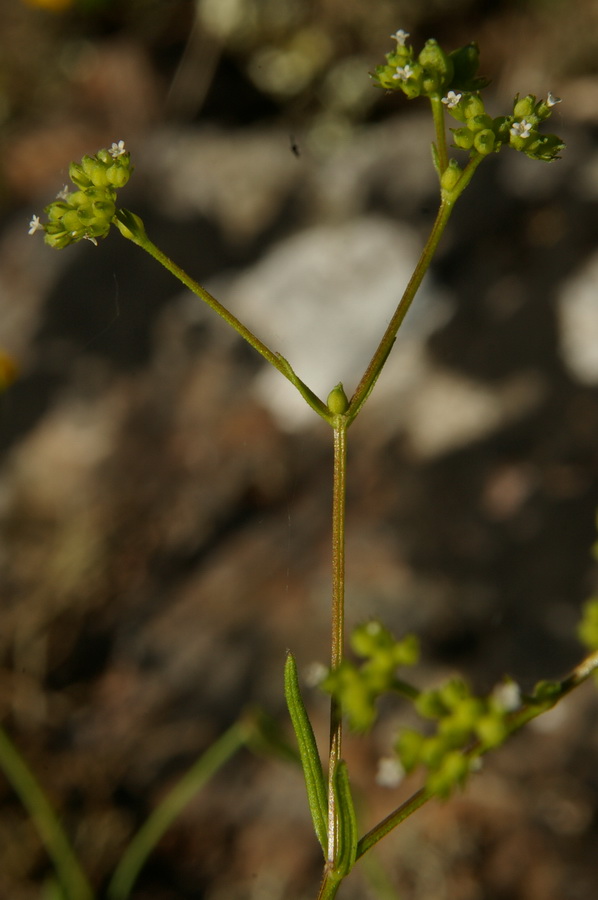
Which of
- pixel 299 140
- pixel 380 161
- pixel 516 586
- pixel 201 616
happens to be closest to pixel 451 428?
pixel 516 586

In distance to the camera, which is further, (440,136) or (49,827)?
(49,827)

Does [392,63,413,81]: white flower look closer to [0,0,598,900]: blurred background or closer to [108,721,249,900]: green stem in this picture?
[108,721,249,900]: green stem

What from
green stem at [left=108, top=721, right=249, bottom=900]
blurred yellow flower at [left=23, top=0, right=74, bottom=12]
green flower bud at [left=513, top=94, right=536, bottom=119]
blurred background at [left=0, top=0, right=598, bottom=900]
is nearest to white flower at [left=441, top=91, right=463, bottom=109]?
green flower bud at [left=513, top=94, right=536, bottom=119]

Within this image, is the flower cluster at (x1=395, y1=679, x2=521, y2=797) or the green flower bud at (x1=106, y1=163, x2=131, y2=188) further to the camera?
the green flower bud at (x1=106, y1=163, x2=131, y2=188)

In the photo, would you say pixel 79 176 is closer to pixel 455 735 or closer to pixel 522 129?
pixel 522 129

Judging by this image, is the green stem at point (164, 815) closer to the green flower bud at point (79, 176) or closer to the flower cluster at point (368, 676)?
the flower cluster at point (368, 676)

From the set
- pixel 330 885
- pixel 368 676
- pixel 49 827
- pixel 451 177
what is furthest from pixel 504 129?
pixel 49 827
